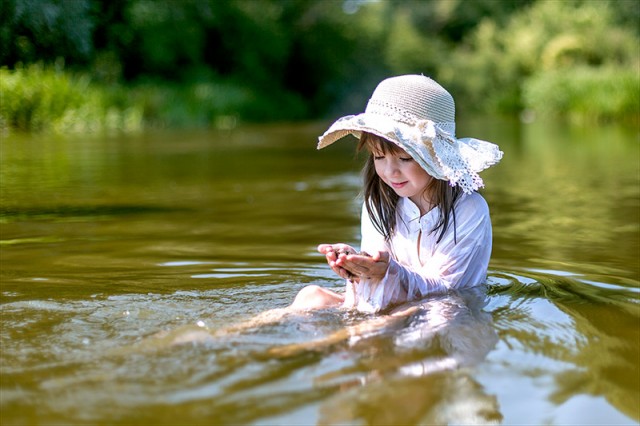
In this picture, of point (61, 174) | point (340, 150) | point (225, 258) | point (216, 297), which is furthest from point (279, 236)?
point (340, 150)

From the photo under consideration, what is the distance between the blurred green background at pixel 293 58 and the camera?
8875mm

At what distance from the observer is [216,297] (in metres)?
3.85

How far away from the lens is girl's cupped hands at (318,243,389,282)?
3.12m

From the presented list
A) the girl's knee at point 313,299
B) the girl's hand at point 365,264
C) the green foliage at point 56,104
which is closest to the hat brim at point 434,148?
the girl's hand at point 365,264

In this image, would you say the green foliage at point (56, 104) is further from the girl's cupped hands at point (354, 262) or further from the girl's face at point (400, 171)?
the girl's cupped hands at point (354, 262)

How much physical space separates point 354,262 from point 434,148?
0.58m

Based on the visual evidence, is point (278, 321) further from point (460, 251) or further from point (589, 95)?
point (589, 95)

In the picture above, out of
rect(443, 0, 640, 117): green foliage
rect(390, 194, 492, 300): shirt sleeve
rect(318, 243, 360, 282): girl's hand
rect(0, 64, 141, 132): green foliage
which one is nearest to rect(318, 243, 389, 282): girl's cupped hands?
rect(318, 243, 360, 282): girl's hand

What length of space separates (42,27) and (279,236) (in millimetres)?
2009

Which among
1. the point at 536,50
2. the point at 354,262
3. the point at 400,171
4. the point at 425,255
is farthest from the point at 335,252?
the point at 536,50

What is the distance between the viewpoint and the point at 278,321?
10.5 feet

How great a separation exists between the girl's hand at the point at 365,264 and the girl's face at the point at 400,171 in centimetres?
43

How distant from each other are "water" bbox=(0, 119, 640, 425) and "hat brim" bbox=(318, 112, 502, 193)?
47 cm

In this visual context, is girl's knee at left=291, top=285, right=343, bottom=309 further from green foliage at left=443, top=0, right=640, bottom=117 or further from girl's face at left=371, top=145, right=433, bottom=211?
green foliage at left=443, top=0, right=640, bottom=117
